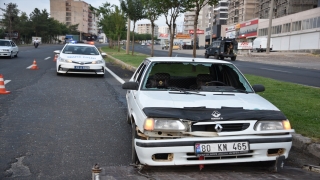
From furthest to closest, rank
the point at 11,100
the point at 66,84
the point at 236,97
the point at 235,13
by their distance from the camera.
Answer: the point at 235,13 → the point at 66,84 → the point at 11,100 → the point at 236,97

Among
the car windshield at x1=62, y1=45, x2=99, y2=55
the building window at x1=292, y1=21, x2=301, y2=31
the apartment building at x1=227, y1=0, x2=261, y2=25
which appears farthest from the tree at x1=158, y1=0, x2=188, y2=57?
the apartment building at x1=227, y1=0, x2=261, y2=25

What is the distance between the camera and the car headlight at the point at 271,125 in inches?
162

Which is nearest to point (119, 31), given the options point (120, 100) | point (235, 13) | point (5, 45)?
point (5, 45)

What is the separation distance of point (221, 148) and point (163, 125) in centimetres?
68

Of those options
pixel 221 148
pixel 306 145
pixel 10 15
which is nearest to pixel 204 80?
pixel 306 145

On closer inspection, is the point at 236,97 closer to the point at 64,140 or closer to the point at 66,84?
the point at 64,140

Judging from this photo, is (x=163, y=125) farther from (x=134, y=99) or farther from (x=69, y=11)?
(x=69, y=11)

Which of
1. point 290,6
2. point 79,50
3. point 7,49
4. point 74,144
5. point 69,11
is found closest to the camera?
point 74,144

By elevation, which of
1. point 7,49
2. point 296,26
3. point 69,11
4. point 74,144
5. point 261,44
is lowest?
point 74,144

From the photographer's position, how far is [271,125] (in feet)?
13.7

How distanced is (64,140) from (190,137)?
8.52ft

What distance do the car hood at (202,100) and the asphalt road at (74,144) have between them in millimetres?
753

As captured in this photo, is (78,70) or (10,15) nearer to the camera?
(78,70)

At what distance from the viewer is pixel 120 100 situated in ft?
32.1
